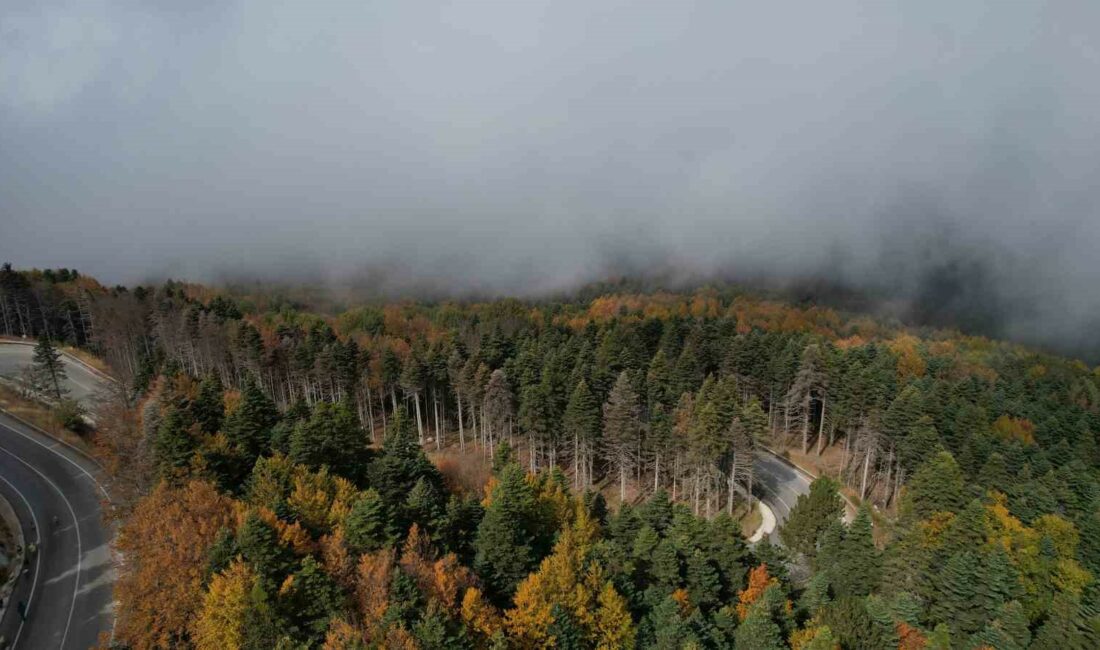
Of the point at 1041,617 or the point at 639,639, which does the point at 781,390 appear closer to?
the point at 1041,617

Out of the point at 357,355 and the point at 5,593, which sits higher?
the point at 357,355

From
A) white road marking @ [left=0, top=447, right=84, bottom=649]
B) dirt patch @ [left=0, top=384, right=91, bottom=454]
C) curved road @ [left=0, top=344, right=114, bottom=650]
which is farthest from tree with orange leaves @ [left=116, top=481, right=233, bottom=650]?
dirt patch @ [left=0, top=384, right=91, bottom=454]

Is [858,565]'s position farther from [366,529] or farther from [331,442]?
[331,442]

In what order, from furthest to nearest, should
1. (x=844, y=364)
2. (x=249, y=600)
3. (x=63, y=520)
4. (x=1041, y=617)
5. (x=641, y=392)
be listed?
1. (x=844, y=364)
2. (x=641, y=392)
3. (x=63, y=520)
4. (x=1041, y=617)
5. (x=249, y=600)

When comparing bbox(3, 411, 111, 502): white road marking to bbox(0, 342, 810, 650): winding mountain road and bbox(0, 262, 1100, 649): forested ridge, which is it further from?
bbox(0, 262, 1100, 649): forested ridge

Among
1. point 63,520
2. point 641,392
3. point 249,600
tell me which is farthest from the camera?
point 641,392

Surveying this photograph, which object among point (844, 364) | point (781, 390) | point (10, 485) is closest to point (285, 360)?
point (10, 485)
